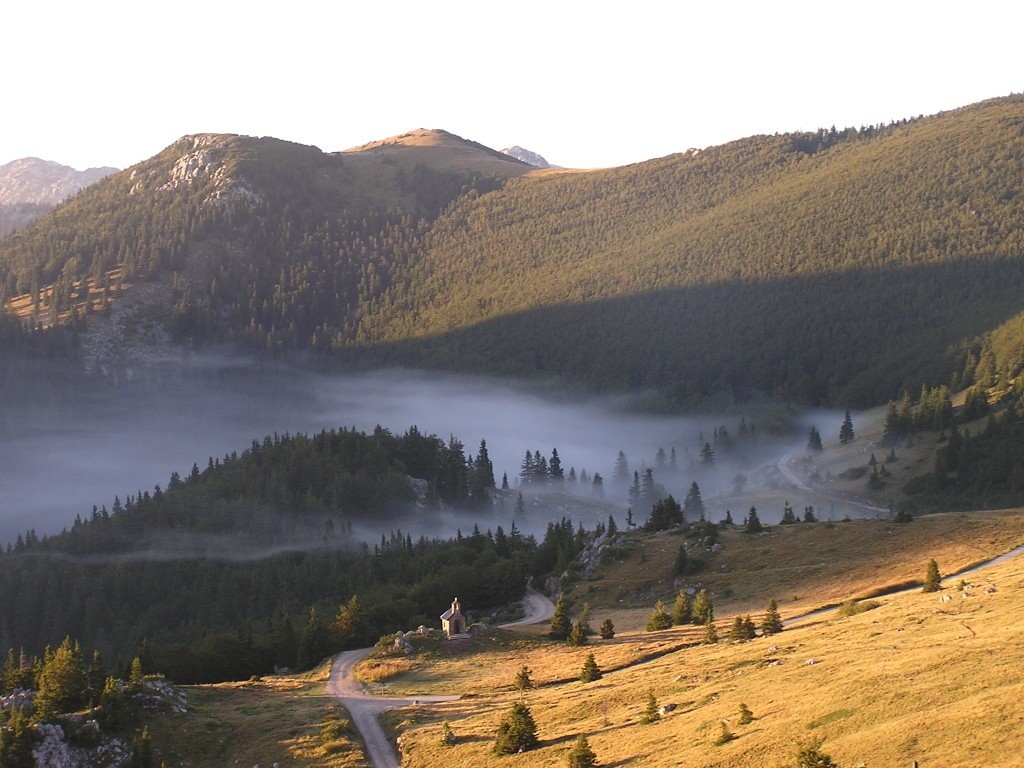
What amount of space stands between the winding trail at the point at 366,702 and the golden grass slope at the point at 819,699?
1.64 meters

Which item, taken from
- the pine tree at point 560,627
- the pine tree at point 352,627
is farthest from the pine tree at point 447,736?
the pine tree at point 352,627

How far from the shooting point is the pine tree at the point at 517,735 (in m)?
58.7

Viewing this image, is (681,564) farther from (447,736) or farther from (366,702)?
(447,736)

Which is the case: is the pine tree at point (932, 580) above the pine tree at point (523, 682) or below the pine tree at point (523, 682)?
above

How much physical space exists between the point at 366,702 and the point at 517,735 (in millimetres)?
27769

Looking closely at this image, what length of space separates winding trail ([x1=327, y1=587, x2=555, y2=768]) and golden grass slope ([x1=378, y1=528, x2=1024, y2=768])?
1645 millimetres

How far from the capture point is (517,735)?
193 feet

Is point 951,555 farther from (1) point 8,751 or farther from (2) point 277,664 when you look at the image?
(1) point 8,751

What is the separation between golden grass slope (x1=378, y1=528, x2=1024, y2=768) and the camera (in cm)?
4369

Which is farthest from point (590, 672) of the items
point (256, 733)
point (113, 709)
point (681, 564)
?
point (681, 564)

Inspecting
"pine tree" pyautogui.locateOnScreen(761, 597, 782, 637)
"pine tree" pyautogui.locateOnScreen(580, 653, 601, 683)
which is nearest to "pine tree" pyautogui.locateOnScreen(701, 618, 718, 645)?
"pine tree" pyautogui.locateOnScreen(761, 597, 782, 637)

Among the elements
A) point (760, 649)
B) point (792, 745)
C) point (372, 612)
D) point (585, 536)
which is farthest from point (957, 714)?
point (585, 536)

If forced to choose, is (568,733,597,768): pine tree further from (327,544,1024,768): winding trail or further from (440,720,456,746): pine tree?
(327,544,1024,768): winding trail

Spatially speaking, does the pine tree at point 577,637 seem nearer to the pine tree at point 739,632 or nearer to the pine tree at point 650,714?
the pine tree at point 739,632
